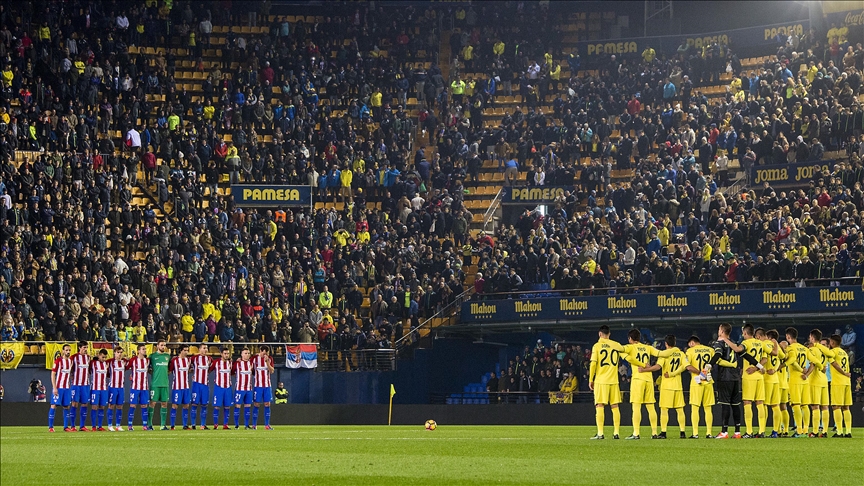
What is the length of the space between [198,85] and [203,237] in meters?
12.0

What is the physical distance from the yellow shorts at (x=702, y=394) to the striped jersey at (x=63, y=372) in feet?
45.0

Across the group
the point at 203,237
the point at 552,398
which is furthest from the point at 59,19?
the point at 552,398

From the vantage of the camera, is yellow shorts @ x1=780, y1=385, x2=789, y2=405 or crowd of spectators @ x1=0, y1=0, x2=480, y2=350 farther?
crowd of spectators @ x1=0, y1=0, x2=480, y2=350

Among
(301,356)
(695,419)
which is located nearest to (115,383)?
(301,356)

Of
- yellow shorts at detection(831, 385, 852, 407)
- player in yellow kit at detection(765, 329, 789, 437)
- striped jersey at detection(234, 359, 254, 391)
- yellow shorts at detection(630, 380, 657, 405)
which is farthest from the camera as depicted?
striped jersey at detection(234, 359, 254, 391)

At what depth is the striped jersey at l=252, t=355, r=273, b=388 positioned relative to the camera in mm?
30422

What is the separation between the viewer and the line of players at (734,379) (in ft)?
74.6

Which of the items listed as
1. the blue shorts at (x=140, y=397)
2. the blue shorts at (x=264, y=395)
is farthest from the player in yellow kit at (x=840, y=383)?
the blue shorts at (x=140, y=397)

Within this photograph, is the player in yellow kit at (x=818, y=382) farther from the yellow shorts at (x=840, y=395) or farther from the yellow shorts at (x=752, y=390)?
the yellow shorts at (x=752, y=390)

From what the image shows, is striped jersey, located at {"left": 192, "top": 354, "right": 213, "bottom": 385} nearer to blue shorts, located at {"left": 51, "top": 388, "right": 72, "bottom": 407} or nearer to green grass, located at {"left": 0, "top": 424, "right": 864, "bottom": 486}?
blue shorts, located at {"left": 51, "top": 388, "right": 72, "bottom": 407}

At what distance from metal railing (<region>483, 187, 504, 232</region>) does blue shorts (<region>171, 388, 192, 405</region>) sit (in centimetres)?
1852

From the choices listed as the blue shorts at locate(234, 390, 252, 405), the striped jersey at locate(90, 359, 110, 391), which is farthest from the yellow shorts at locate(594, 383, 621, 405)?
the striped jersey at locate(90, 359, 110, 391)

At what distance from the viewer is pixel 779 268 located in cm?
3462

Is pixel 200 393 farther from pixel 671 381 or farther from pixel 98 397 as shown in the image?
pixel 671 381
